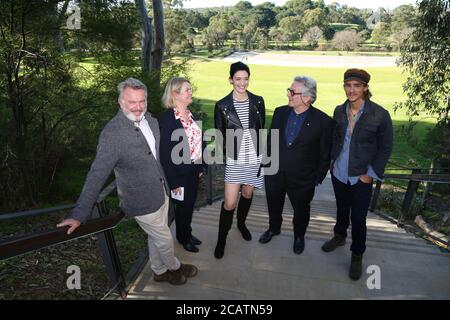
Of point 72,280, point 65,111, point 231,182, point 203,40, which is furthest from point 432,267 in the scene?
point 203,40

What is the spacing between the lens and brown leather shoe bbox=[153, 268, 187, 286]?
8.59ft

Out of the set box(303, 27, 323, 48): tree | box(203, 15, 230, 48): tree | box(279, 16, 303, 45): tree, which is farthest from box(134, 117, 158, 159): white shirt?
box(279, 16, 303, 45): tree

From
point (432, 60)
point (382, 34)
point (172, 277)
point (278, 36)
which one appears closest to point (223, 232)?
point (172, 277)

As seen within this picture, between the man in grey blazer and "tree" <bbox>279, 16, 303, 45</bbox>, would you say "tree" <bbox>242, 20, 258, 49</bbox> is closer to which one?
"tree" <bbox>279, 16, 303, 45</bbox>

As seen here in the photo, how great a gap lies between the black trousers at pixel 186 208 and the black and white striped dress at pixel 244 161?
0.31 metres

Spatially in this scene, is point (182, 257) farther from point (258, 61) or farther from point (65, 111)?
point (258, 61)

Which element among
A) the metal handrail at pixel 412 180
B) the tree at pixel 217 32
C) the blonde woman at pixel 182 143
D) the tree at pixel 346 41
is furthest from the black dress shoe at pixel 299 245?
the tree at pixel 346 41

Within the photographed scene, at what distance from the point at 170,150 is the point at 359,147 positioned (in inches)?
57.4

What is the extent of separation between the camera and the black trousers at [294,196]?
10.2 feet

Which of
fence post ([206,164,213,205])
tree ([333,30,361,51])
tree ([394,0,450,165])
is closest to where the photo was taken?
fence post ([206,164,213,205])

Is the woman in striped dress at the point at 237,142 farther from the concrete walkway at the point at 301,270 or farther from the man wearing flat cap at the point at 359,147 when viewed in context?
the man wearing flat cap at the point at 359,147

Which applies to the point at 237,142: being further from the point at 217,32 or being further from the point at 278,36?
the point at 278,36

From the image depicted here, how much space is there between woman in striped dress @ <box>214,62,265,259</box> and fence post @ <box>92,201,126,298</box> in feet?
2.94
